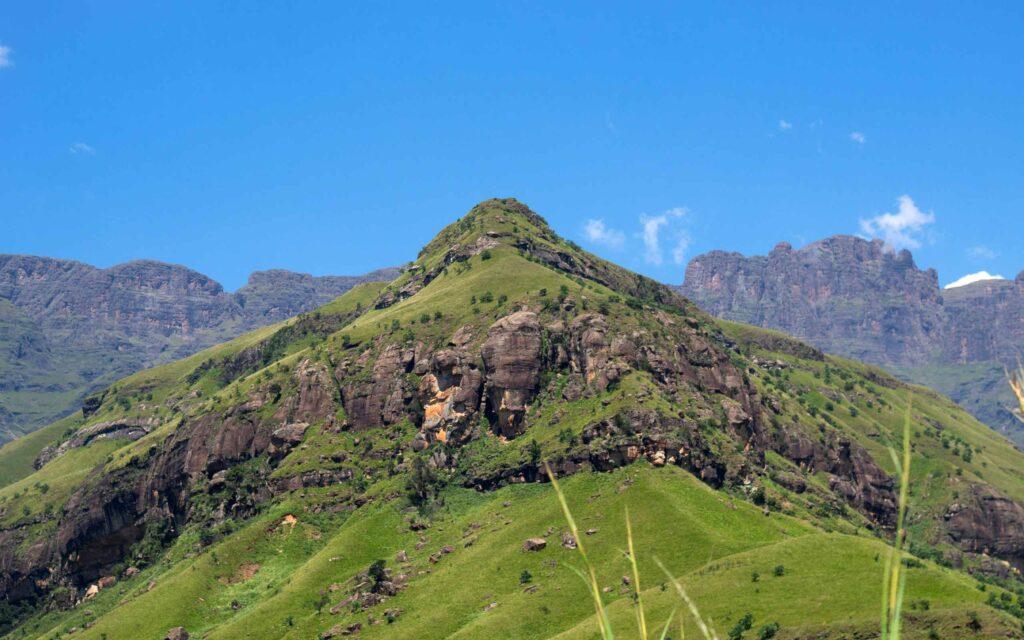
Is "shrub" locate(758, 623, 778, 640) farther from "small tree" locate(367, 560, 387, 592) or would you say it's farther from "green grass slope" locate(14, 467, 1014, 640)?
"small tree" locate(367, 560, 387, 592)

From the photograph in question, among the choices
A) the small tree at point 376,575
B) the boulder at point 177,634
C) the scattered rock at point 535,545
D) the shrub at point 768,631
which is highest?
the scattered rock at point 535,545

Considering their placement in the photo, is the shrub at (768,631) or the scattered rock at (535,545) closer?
the shrub at (768,631)

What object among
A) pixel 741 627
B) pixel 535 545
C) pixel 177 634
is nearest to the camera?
pixel 741 627

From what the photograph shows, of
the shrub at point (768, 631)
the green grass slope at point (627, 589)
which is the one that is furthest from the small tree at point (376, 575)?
the shrub at point (768, 631)

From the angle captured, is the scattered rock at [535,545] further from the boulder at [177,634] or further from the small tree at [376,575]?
the boulder at [177,634]

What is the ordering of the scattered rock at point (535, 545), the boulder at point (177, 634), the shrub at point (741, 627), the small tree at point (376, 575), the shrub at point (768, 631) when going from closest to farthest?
the shrub at point (768, 631) → the shrub at point (741, 627) → the scattered rock at point (535, 545) → the small tree at point (376, 575) → the boulder at point (177, 634)

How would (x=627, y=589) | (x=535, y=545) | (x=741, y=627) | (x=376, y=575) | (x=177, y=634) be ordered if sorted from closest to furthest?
(x=741, y=627)
(x=627, y=589)
(x=535, y=545)
(x=376, y=575)
(x=177, y=634)

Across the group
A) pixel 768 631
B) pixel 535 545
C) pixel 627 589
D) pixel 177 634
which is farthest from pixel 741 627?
pixel 177 634

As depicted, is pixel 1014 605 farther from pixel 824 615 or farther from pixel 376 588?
pixel 376 588

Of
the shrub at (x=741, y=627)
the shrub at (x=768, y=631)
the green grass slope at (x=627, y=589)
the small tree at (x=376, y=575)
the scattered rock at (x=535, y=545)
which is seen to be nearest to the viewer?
the shrub at (x=768, y=631)

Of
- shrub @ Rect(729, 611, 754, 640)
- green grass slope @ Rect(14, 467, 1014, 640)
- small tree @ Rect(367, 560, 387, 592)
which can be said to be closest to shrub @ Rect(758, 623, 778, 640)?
green grass slope @ Rect(14, 467, 1014, 640)

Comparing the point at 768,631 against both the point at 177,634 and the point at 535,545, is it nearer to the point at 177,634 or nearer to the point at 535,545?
the point at 535,545

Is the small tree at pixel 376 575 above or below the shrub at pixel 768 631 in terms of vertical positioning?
below

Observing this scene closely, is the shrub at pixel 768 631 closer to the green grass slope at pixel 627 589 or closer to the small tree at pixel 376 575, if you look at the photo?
the green grass slope at pixel 627 589
